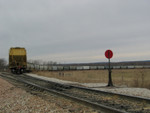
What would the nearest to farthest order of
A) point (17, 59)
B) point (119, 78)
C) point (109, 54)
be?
1. point (109, 54)
2. point (119, 78)
3. point (17, 59)

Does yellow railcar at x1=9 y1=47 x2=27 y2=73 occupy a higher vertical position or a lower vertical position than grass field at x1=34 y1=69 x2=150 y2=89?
higher

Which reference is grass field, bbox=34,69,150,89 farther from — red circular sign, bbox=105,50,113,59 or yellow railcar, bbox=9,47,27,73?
yellow railcar, bbox=9,47,27,73

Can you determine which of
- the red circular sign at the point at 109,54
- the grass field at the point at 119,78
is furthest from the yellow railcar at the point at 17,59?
the red circular sign at the point at 109,54

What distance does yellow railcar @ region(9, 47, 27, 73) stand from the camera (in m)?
29.0

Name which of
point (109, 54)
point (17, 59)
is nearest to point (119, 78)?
point (109, 54)

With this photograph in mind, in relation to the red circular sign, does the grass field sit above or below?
below

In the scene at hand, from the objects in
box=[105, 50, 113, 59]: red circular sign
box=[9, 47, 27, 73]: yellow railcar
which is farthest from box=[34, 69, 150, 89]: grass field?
box=[9, 47, 27, 73]: yellow railcar

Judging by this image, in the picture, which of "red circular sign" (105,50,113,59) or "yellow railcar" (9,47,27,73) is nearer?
"red circular sign" (105,50,113,59)

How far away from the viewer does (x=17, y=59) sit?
29.2m

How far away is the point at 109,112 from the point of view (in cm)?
534

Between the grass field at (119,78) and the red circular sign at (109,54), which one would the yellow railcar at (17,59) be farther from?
the red circular sign at (109,54)

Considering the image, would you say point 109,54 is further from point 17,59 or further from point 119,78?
point 17,59

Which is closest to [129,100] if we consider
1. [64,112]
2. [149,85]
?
[64,112]

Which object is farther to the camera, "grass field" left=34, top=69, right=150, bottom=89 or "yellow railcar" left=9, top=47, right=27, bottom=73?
"yellow railcar" left=9, top=47, right=27, bottom=73
